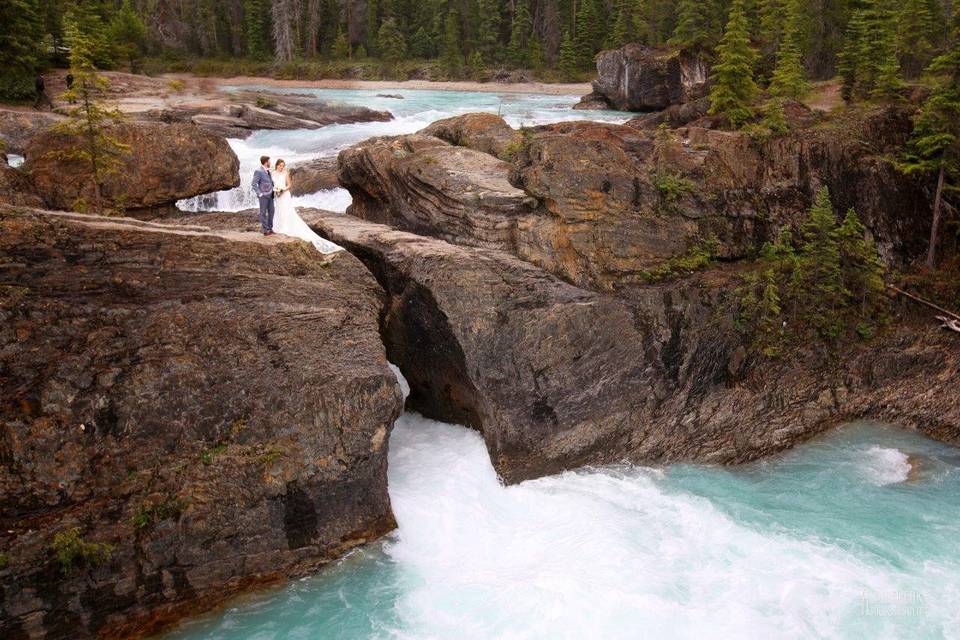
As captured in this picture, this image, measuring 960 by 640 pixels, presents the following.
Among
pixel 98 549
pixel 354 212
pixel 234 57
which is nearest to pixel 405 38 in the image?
pixel 234 57

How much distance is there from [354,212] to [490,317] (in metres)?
6.97

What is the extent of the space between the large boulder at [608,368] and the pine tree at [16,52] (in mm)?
23987

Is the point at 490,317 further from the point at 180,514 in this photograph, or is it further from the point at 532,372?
the point at 180,514

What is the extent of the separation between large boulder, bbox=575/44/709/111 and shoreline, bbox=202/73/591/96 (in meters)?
12.3

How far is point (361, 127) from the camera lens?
34594 mm

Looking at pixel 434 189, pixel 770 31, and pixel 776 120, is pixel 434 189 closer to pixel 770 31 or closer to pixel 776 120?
pixel 776 120

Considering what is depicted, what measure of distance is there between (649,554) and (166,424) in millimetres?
8153

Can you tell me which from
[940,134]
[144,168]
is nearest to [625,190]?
[940,134]

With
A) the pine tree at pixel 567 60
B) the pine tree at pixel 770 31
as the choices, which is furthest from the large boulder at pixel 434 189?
the pine tree at pixel 567 60

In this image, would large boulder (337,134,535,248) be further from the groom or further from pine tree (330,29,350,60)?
pine tree (330,29,350,60)

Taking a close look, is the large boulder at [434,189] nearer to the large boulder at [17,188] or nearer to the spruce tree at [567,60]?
the large boulder at [17,188]

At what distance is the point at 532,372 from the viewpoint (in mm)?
15094

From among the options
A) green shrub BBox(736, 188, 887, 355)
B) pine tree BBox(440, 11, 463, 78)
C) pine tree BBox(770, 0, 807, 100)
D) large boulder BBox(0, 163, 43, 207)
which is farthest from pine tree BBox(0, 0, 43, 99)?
pine tree BBox(440, 11, 463, 78)

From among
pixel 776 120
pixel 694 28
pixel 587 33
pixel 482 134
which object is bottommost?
pixel 482 134
